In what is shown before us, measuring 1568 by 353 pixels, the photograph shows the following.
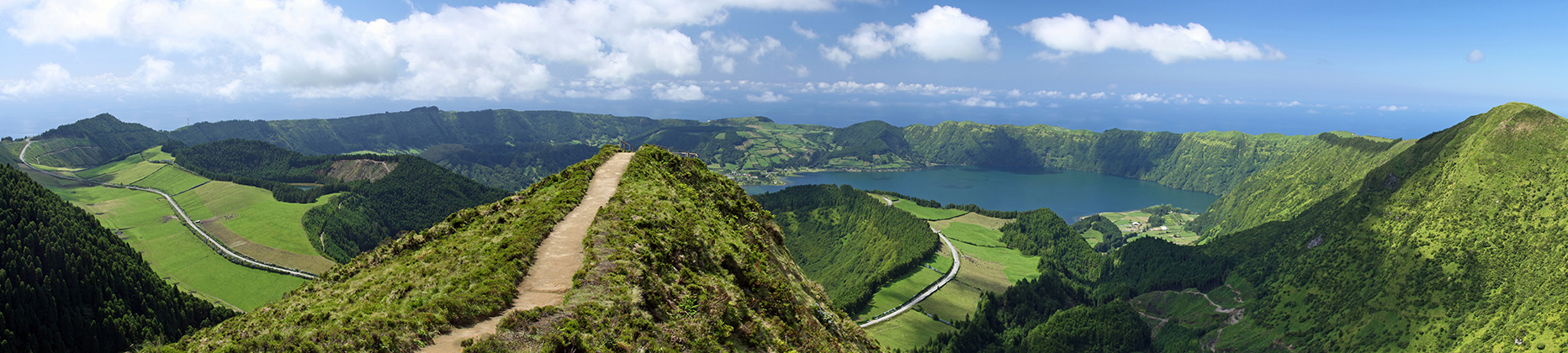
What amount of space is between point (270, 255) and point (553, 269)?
156m

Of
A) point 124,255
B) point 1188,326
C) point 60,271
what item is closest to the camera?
point 60,271

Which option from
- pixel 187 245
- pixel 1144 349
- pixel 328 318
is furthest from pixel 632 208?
pixel 187 245

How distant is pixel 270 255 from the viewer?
14412cm

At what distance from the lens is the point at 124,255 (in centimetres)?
9506

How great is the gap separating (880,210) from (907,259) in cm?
4709

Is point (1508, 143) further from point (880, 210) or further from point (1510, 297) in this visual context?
point (880, 210)

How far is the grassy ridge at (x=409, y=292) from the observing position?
59.5 ft

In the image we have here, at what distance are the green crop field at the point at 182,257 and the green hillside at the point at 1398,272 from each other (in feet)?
402

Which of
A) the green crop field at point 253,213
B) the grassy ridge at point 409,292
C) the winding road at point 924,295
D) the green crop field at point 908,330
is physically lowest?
the green crop field at point 908,330

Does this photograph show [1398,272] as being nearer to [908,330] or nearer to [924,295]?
[924,295]

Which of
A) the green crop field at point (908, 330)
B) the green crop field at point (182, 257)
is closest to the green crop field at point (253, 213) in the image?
the green crop field at point (182, 257)

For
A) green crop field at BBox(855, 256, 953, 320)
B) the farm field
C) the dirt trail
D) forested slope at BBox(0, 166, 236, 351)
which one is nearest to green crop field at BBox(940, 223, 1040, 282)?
the farm field

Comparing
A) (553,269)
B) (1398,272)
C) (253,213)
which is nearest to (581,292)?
(553,269)

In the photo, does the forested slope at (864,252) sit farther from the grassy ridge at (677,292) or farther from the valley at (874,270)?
the grassy ridge at (677,292)
